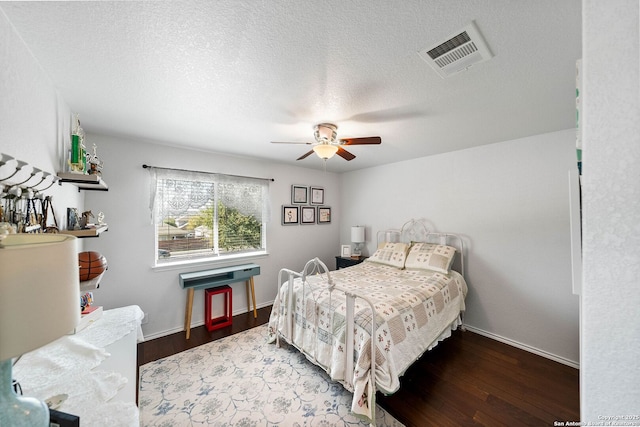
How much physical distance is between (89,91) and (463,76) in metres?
2.62

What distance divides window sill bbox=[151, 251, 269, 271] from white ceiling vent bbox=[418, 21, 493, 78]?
324 centimetres

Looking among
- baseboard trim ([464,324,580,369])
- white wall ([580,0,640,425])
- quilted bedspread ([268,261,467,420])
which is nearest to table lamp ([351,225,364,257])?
quilted bedspread ([268,261,467,420])

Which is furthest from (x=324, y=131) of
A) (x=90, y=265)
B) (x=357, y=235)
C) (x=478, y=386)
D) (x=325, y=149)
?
(x=478, y=386)

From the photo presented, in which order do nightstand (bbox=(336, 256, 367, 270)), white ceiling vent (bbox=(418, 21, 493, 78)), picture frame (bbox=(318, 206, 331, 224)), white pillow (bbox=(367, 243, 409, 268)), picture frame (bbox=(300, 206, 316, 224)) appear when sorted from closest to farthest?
white ceiling vent (bbox=(418, 21, 493, 78)) < white pillow (bbox=(367, 243, 409, 268)) < nightstand (bbox=(336, 256, 367, 270)) < picture frame (bbox=(300, 206, 316, 224)) < picture frame (bbox=(318, 206, 331, 224))

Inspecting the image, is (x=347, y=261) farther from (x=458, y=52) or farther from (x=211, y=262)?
(x=458, y=52)

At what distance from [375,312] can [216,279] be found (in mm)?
2293

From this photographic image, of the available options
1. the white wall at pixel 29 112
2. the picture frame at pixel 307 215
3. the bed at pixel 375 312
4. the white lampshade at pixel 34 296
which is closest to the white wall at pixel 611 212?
the bed at pixel 375 312

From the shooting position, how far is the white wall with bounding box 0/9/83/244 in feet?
3.38

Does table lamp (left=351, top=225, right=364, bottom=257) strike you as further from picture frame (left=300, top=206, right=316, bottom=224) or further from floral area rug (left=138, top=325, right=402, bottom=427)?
floral area rug (left=138, top=325, right=402, bottom=427)

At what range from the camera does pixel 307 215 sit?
4.31 m

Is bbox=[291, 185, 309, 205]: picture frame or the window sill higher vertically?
bbox=[291, 185, 309, 205]: picture frame

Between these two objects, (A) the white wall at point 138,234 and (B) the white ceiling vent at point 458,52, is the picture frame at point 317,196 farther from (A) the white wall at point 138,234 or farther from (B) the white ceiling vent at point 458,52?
(B) the white ceiling vent at point 458,52

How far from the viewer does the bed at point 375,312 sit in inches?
64.9

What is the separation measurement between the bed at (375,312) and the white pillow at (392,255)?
1cm
